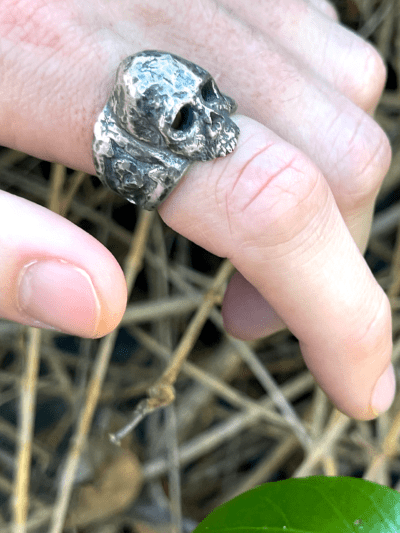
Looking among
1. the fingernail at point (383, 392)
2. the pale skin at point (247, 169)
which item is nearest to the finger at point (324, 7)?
the pale skin at point (247, 169)

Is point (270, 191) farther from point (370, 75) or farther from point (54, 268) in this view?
point (370, 75)

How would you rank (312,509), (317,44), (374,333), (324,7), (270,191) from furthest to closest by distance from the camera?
1. (324,7)
2. (317,44)
3. (374,333)
4. (270,191)
5. (312,509)

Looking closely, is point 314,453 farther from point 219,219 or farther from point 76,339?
point 76,339

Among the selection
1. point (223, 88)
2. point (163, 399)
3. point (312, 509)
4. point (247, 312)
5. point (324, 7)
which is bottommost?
point (163, 399)

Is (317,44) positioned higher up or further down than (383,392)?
higher up

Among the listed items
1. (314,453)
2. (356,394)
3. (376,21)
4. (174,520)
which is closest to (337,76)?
(376,21)

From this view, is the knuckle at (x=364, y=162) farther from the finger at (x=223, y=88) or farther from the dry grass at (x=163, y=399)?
the dry grass at (x=163, y=399)

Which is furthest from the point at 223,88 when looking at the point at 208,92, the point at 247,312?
the point at 247,312
